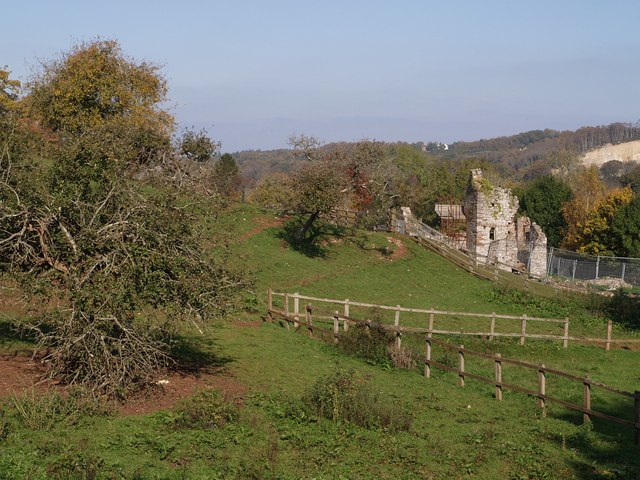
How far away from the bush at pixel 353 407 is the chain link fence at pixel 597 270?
33.0m

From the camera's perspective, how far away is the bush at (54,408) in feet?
42.3

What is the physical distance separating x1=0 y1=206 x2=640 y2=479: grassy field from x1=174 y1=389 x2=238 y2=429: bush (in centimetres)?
2

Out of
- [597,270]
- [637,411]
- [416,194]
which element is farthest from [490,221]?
[637,411]

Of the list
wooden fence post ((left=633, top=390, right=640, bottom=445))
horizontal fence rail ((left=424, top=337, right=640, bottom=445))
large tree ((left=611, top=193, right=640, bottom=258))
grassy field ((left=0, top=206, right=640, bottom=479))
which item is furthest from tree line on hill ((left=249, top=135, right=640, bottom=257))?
wooden fence post ((left=633, top=390, right=640, bottom=445))

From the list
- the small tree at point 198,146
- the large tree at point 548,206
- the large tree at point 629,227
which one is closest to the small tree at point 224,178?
the small tree at point 198,146

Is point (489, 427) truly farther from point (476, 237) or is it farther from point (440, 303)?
point (476, 237)

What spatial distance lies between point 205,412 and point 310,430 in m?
1.91

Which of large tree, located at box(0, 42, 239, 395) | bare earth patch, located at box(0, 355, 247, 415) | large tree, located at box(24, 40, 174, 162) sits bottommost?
bare earth patch, located at box(0, 355, 247, 415)

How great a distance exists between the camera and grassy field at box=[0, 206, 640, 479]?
11969 mm

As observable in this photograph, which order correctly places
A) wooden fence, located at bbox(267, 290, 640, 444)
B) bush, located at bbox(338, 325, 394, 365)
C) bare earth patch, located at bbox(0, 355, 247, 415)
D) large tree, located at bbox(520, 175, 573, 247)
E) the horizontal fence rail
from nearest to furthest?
bare earth patch, located at bbox(0, 355, 247, 415) < the horizontal fence rail < wooden fence, located at bbox(267, 290, 640, 444) < bush, located at bbox(338, 325, 394, 365) < large tree, located at bbox(520, 175, 573, 247)

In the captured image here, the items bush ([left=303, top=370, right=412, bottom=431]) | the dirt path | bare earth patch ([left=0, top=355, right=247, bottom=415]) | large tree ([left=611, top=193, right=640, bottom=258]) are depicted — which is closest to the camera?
bush ([left=303, top=370, right=412, bottom=431])

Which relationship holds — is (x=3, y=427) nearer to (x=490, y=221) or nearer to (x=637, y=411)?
(x=637, y=411)

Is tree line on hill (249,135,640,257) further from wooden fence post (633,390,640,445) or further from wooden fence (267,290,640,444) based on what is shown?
wooden fence post (633,390,640,445)

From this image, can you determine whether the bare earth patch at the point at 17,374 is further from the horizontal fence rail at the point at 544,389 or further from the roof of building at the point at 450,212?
the roof of building at the point at 450,212
